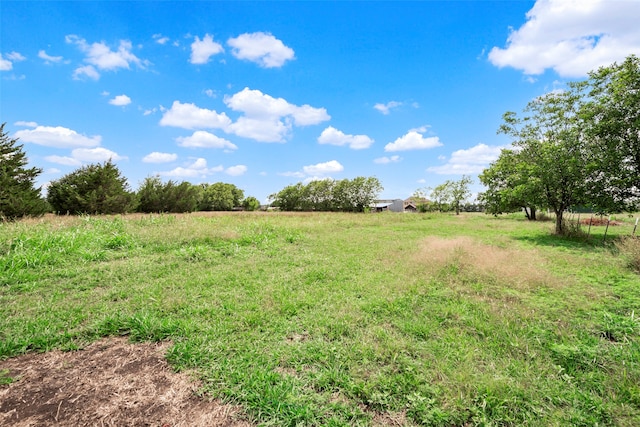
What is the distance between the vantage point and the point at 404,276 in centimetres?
605

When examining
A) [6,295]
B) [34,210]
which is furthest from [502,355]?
[34,210]

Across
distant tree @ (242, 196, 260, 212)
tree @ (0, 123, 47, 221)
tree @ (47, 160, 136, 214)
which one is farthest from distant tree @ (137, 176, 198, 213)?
distant tree @ (242, 196, 260, 212)

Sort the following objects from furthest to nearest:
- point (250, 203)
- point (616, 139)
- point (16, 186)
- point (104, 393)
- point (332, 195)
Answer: point (250, 203)
point (332, 195)
point (16, 186)
point (616, 139)
point (104, 393)

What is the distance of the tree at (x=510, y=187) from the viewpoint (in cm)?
1311

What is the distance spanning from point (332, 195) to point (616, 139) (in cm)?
4729

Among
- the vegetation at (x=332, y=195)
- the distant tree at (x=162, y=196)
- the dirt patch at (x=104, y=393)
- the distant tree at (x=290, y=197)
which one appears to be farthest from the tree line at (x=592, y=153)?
the distant tree at (x=290, y=197)

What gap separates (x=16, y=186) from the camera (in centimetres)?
1563

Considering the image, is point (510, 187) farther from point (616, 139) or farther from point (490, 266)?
point (490, 266)

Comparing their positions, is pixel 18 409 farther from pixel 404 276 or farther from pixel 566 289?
pixel 566 289

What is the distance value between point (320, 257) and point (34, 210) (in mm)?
18985

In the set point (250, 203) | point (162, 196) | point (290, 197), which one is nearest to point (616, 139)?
point (162, 196)

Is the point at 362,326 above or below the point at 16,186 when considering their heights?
below

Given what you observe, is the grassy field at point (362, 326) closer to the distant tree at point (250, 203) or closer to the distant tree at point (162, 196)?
the distant tree at point (162, 196)

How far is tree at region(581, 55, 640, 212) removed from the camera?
10.6 metres
